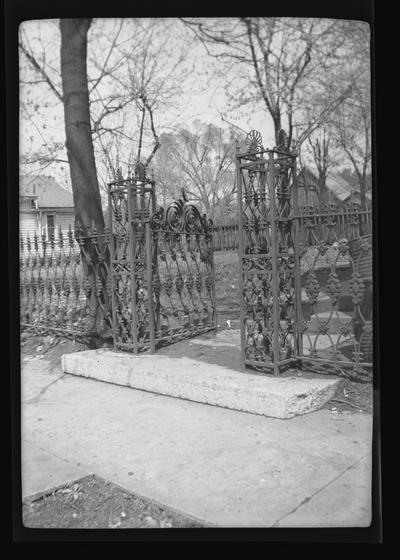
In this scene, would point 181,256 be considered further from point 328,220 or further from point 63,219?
point 328,220

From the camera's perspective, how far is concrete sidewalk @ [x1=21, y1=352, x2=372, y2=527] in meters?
2.67

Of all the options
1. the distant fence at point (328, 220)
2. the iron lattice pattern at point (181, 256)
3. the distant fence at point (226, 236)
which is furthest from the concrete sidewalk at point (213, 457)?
the distant fence at point (226, 236)

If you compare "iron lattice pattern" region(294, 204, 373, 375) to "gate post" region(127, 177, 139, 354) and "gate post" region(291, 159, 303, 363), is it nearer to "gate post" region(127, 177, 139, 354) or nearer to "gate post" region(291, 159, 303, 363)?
"gate post" region(291, 159, 303, 363)

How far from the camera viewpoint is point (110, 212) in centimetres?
614

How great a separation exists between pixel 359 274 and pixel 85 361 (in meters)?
3.19

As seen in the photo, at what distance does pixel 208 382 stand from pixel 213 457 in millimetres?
1178

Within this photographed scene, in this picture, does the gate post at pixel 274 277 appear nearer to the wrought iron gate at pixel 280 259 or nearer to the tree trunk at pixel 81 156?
the wrought iron gate at pixel 280 259

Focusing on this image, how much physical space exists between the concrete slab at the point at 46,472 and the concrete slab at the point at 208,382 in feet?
4.73

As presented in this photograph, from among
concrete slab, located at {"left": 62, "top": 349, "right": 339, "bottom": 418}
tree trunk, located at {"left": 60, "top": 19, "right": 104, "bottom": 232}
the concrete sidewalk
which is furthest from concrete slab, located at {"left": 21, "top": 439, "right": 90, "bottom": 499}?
tree trunk, located at {"left": 60, "top": 19, "right": 104, "bottom": 232}

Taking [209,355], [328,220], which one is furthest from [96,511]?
[328,220]

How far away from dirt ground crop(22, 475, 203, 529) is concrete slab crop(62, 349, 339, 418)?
145 cm

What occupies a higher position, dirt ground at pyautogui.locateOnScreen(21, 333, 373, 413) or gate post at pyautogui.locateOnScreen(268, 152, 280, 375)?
gate post at pyautogui.locateOnScreen(268, 152, 280, 375)

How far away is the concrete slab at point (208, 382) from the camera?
403cm
